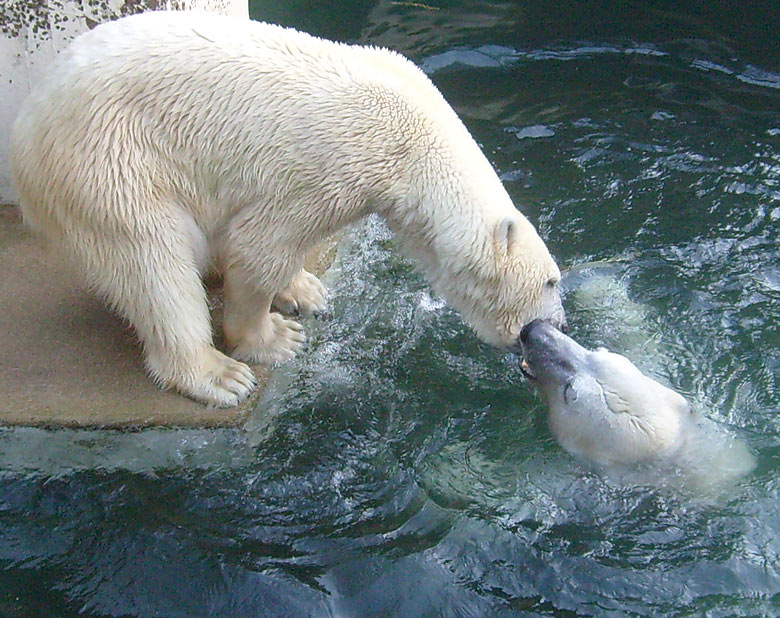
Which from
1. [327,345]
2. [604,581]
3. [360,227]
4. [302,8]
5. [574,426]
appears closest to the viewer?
[604,581]

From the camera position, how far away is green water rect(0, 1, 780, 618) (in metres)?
3.21

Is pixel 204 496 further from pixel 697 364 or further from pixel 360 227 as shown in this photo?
pixel 697 364

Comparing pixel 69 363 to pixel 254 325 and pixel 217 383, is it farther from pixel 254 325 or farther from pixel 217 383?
pixel 254 325

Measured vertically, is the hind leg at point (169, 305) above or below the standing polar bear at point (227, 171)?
below

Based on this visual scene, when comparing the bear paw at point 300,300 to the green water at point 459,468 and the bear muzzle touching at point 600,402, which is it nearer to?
the green water at point 459,468

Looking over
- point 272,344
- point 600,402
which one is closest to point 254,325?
point 272,344

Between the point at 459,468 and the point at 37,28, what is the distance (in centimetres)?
288

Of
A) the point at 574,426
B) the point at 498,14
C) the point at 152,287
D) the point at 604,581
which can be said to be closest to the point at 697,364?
the point at 574,426

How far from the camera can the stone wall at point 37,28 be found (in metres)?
4.03

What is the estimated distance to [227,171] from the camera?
11.0 feet

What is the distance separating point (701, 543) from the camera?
346 cm

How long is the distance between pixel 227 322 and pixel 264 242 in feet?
1.89

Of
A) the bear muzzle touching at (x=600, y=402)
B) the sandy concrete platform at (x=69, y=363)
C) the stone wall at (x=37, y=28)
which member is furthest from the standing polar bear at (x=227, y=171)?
the stone wall at (x=37, y=28)

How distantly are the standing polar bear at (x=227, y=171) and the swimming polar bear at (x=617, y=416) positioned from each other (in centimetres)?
31
